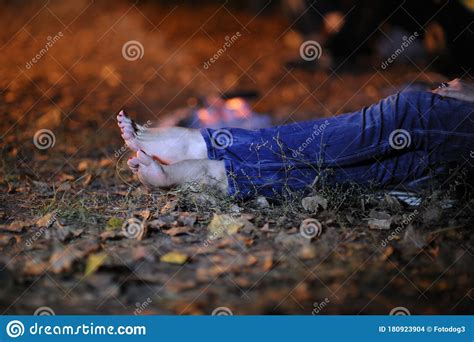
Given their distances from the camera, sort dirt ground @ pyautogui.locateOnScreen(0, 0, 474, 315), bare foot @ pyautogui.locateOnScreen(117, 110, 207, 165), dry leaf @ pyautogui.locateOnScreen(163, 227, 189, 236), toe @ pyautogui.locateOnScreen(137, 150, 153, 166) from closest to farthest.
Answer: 1. dirt ground @ pyautogui.locateOnScreen(0, 0, 474, 315)
2. dry leaf @ pyautogui.locateOnScreen(163, 227, 189, 236)
3. toe @ pyautogui.locateOnScreen(137, 150, 153, 166)
4. bare foot @ pyautogui.locateOnScreen(117, 110, 207, 165)

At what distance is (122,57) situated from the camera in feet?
22.5

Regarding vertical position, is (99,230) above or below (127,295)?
above

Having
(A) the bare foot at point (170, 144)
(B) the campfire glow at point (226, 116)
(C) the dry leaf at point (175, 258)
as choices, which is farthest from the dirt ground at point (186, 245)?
(B) the campfire glow at point (226, 116)

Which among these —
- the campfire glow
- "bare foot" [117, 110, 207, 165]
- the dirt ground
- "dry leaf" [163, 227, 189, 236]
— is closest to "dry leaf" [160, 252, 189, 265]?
the dirt ground

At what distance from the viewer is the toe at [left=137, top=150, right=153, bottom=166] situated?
265 cm

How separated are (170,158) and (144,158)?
0.74 ft

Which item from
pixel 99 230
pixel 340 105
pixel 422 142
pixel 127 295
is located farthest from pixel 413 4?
pixel 127 295

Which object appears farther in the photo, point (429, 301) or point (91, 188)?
point (91, 188)

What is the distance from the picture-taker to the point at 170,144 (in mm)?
2848

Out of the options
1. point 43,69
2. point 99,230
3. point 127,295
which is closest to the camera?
point 127,295

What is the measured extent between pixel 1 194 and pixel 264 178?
144 centimetres

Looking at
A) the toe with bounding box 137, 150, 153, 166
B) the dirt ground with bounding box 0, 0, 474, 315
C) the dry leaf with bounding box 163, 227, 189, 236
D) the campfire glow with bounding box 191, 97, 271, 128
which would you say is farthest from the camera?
the campfire glow with bounding box 191, 97, 271, 128

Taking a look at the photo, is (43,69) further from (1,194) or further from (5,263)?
(5,263)

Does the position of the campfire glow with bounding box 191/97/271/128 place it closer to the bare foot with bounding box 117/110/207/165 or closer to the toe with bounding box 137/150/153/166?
the bare foot with bounding box 117/110/207/165
